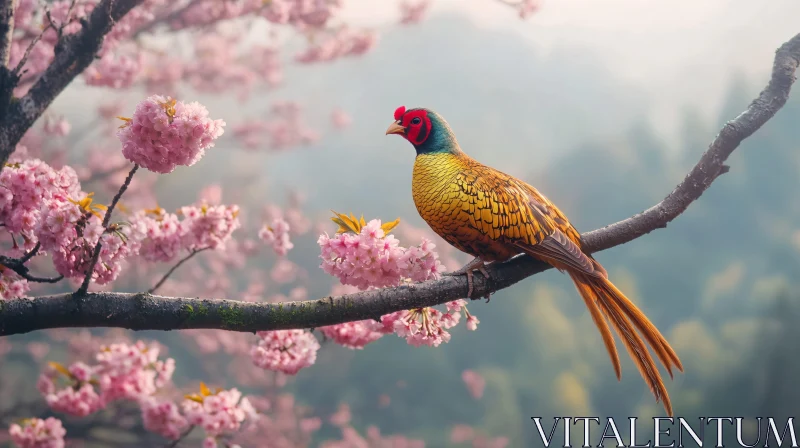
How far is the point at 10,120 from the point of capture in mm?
1668

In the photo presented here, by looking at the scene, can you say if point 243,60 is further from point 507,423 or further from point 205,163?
point 507,423

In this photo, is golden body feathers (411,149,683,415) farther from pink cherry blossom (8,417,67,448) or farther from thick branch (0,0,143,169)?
pink cherry blossom (8,417,67,448)

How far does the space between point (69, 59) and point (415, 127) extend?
1132 millimetres

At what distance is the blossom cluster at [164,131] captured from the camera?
127 cm

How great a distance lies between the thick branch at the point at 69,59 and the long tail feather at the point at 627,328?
5.39 feet

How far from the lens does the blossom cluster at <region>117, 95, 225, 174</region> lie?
4.17 ft

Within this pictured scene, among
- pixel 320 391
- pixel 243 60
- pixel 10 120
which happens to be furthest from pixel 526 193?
pixel 243 60

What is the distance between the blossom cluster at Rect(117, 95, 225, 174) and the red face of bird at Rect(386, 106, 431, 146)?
1.83 ft

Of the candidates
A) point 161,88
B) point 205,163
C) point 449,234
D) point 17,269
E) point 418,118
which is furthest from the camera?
point 205,163

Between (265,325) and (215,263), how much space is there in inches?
223

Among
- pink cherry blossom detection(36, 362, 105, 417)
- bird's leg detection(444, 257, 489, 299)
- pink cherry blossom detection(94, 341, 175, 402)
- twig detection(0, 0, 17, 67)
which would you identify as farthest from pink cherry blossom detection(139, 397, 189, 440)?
bird's leg detection(444, 257, 489, 299)

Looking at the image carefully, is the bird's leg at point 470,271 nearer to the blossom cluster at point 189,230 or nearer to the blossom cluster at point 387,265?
the blossom cluster at point 387,265

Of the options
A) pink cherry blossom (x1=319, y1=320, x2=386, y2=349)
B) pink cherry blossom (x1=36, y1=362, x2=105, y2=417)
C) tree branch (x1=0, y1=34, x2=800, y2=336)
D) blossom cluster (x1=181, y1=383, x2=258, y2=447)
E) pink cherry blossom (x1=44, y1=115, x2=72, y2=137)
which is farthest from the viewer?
pink cherry blossom (x1=44, y1=115, x2=72, y2=137)

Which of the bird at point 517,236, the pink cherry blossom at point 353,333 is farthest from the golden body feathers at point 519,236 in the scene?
the pink cherry blossom at point 353,333
